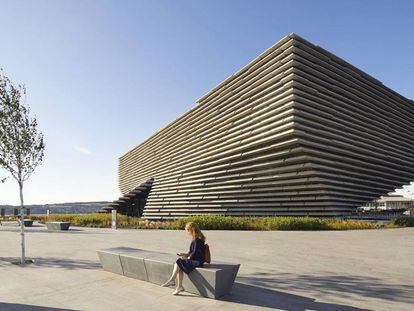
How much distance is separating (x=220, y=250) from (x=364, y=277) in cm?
522

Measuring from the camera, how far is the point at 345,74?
28.7 m

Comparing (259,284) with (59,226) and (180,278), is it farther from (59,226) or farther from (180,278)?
(59,226)

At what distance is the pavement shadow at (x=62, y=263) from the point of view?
31.2 ft

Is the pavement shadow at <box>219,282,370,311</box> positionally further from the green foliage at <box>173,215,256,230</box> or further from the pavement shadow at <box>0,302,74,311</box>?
the green foliage at <box>173,215,256,230</box>

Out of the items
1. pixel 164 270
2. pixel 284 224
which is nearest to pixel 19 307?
pixel 164 270

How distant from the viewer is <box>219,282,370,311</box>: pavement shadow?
5.70m

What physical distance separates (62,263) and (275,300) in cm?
670

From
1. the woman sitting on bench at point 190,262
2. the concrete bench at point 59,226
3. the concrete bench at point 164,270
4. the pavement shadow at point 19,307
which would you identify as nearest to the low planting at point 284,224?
the concrete bench at point 59,226

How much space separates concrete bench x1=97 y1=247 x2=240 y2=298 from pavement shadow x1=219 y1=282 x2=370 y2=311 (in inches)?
11.3

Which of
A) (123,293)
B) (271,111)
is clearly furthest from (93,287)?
(271,111)

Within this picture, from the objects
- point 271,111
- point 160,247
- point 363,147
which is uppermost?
point 271,111

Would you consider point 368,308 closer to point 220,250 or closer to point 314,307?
point 314,307

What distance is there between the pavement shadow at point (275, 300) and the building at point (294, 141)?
18015 millimetres

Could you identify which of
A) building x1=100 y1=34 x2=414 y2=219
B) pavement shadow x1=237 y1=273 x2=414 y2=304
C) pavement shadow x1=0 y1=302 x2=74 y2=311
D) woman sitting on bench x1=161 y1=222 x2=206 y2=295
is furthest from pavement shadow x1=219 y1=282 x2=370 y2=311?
building x1=100 y1=34 x2=414 y2=219
